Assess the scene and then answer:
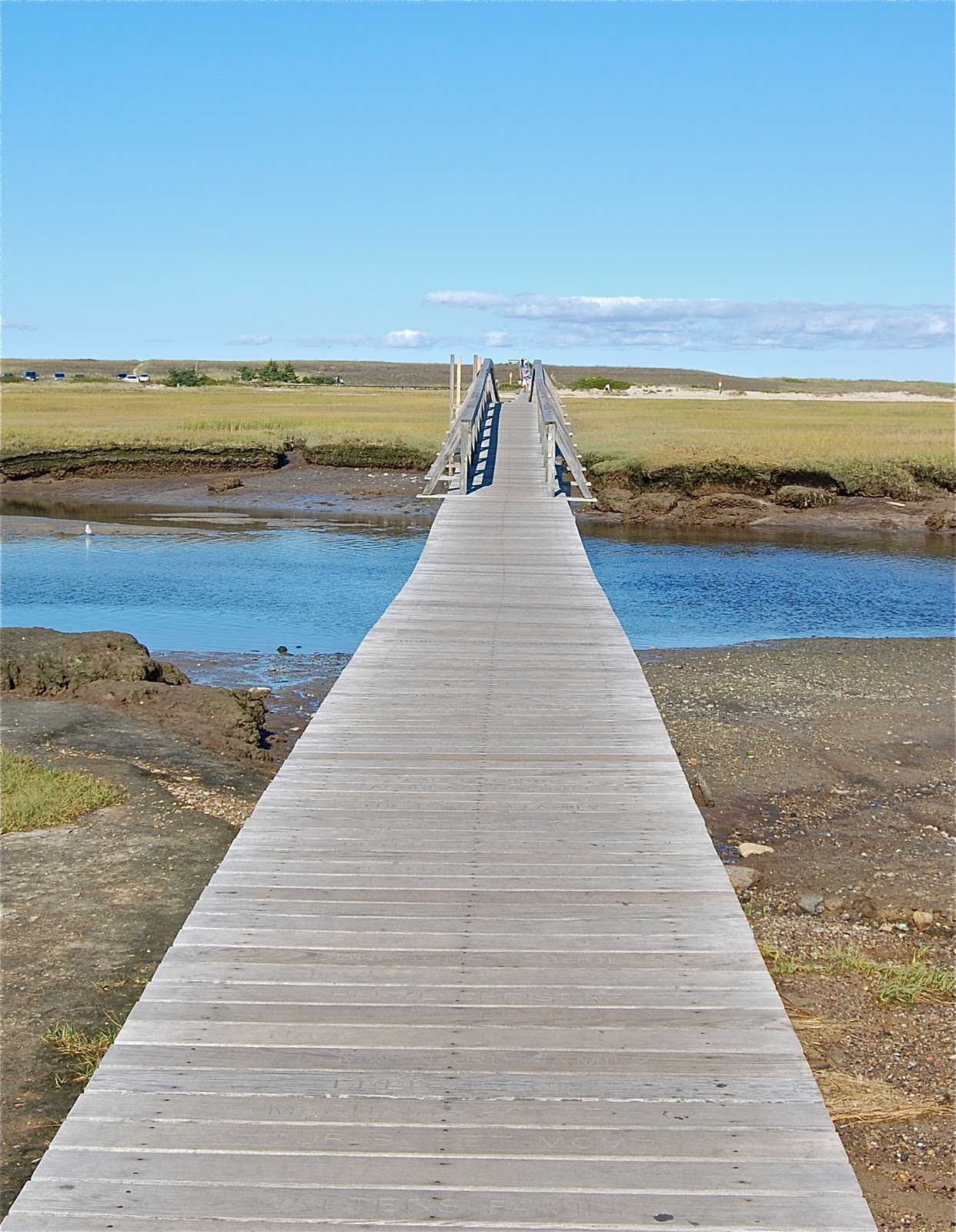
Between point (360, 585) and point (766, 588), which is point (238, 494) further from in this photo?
point (766, 588)

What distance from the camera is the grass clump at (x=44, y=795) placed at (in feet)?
30.4

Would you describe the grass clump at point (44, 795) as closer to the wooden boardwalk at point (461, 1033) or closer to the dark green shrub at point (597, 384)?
the wooden boardwalk at point (461, 1033)

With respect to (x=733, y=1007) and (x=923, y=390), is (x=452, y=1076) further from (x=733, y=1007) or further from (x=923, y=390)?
(x=923, y=390)

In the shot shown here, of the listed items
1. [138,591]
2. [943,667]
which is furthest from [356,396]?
[943,667]

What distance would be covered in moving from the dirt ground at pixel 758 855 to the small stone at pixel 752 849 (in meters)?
0.06

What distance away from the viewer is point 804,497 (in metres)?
34.5

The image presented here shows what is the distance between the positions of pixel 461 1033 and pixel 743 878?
5637 mm

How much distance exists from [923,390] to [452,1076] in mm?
121355

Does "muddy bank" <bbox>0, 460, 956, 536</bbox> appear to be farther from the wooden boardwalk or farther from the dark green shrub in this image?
the dark green shrub

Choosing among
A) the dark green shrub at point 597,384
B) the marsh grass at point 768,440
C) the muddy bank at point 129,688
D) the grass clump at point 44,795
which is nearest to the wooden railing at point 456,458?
the muddy bank at point 129,688

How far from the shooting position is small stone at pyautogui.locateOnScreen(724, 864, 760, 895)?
9492 millimetres

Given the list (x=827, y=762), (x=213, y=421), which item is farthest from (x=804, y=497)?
(x=827, y=762)

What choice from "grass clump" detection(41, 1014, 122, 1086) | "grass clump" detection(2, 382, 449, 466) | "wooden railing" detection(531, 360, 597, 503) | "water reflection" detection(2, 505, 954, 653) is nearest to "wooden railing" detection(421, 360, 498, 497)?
"wooden railing" detection(531, 360, 597, 503)

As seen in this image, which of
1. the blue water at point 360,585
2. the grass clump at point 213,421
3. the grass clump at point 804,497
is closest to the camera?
the blue water at point 360,585
